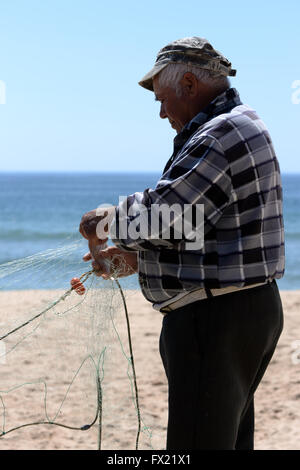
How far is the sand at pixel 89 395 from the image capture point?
3064mm

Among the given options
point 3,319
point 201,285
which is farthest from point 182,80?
point 3,319

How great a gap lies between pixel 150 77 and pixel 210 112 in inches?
9.3

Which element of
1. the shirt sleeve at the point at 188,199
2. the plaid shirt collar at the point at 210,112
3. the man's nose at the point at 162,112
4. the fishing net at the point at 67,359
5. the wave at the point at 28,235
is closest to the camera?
the shirt sleeve at the point at 188,199

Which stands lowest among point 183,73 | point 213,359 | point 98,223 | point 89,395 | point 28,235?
point 89,395

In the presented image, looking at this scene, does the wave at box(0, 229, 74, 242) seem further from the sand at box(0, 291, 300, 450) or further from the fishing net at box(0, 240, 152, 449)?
the fishing net at box(0, 240, 152, 449)

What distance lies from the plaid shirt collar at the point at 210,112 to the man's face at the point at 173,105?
8cm

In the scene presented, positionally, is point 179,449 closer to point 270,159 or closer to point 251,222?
point 251,222

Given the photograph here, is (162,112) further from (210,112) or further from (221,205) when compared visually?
(221,205)

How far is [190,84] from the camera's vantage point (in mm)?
1887

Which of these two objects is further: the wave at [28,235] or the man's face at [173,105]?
the wave at [28,235]

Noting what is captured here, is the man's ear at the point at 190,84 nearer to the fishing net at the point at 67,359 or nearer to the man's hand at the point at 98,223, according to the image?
the man's hand at the point at 98,223

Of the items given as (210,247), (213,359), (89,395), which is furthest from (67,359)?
(210,247)

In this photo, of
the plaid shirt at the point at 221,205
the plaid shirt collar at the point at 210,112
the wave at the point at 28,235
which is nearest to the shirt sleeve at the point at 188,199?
the plaid shirt at the point at 221,205
